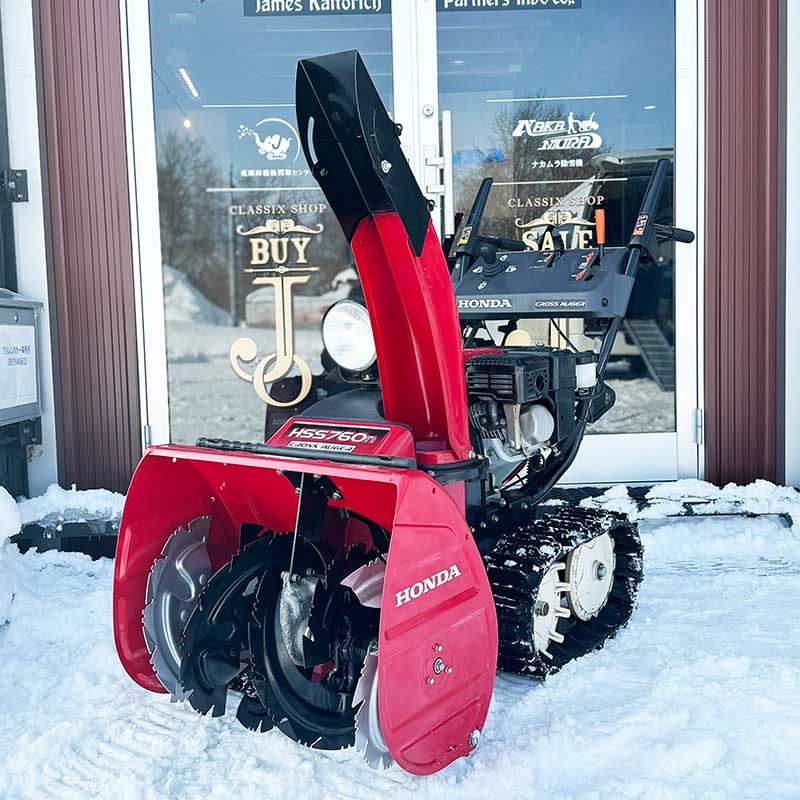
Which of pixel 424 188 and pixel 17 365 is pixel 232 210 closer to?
pixel 424 188

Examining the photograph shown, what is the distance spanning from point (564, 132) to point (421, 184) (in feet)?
2.72

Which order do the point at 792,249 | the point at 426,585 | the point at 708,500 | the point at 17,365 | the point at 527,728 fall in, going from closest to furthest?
the point at 426,585, the point at 527,728, the point at 17,365, the point at 708,500, the point at 792,249

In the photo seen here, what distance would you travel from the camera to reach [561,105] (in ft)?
15.8

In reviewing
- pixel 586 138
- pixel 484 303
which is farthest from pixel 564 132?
pixel 484 303

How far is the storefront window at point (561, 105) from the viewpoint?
479cm

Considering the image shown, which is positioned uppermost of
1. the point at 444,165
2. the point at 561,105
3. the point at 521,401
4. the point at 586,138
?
the point at 561,105

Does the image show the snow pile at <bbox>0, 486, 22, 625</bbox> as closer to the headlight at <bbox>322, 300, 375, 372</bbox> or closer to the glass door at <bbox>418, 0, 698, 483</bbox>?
the headlight at <bbox>322, 300, 375, 372</bbox>

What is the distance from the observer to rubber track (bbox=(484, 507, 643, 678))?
2691 millimetres

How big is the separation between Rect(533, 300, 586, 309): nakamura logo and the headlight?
2.57 feet

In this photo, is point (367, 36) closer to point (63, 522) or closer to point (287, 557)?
point (63, 522)

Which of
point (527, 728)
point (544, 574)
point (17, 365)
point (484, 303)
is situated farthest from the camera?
point (17, 365)

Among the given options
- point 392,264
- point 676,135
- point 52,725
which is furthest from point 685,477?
point 52,725

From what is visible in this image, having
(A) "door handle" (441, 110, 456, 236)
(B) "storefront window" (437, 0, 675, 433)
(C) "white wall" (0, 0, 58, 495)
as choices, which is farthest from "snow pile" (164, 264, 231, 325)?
(B) "storefront window" (437, 0, 675, 433)

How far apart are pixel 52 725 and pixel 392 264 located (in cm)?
163
